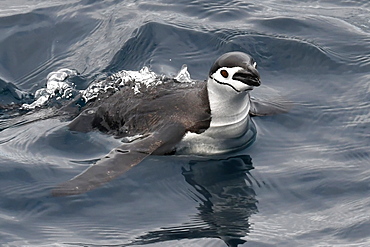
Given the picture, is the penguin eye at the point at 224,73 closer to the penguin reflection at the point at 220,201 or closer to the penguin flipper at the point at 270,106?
the penguin reflection at the point at 220,201

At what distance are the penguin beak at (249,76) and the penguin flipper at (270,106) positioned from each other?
1602 mm

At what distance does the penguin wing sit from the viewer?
28.6 ft

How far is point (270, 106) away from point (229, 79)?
67.1 inches

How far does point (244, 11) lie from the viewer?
46.6 feet

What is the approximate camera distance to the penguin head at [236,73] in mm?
9039

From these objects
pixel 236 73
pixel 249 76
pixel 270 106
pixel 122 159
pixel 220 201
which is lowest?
pixel 220 201

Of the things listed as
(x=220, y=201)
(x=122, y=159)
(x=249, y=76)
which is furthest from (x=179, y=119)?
(x=220, y=201)

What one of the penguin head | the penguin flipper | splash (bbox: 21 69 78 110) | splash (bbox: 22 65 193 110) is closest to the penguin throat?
the penguin head

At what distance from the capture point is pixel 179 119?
9.84 meters

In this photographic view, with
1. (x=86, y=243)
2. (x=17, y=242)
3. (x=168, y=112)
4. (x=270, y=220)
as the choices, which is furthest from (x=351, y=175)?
(x=17, y=242)

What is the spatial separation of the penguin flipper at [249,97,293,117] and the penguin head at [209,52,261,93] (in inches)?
52.8

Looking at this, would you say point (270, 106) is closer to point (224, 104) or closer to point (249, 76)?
point (224, 104)

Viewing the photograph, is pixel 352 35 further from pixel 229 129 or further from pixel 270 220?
pixel 270 220

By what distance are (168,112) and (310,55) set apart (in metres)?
3.44
